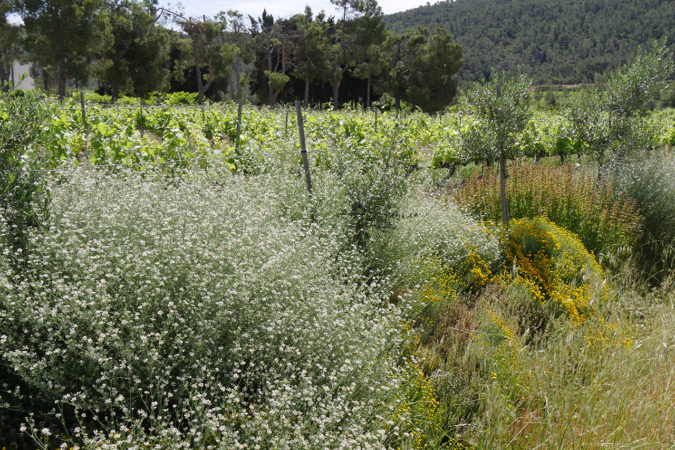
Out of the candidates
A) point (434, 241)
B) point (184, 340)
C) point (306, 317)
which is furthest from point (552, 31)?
point (184, 340)

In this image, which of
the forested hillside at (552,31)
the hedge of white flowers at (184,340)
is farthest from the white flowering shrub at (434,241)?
the forested hillside at (552,31)

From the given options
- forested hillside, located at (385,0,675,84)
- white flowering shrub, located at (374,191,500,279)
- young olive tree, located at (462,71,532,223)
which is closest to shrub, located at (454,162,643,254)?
young olive tree, located at (462,71,532,223)

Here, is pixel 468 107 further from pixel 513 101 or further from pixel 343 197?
pixel 343 197

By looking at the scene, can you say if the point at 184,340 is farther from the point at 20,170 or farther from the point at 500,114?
the point at 500,114

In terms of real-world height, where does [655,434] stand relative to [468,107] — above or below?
below

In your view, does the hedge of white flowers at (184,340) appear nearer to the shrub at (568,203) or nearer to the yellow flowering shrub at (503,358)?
the yellow flowering shrub at (503,358)

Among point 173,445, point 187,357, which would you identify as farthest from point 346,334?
point 173,445

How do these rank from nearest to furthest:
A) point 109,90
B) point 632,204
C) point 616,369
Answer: point 616,369 < point 632,204 < point 109,90

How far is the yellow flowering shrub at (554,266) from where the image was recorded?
16.5ft

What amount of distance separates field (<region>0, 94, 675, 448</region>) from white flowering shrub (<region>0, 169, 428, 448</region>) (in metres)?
0.02

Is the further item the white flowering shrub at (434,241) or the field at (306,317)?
the white flowering shrub at (434,241)

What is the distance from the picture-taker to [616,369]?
3859mm

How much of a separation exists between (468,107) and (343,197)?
2.60 m

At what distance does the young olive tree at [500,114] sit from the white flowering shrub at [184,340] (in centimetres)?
375
